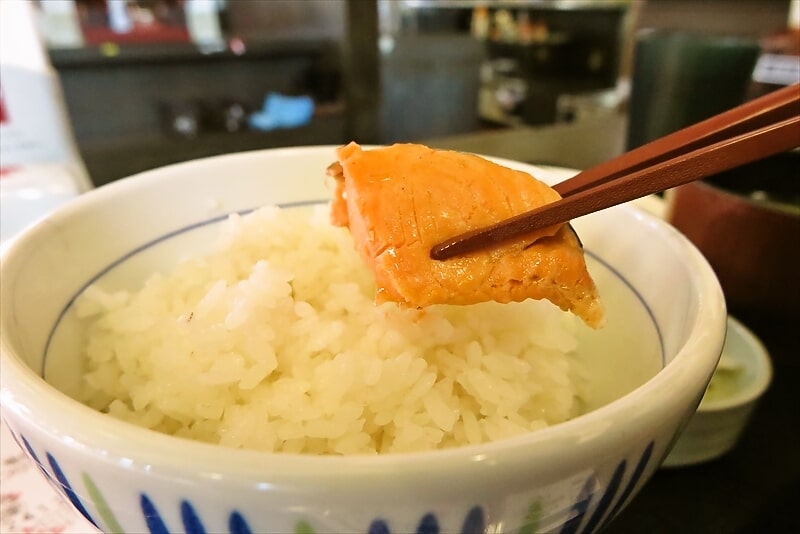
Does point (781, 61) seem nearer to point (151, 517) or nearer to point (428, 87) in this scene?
point (428, 87)

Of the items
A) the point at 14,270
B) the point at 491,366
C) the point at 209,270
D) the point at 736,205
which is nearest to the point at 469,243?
the point at 491,366

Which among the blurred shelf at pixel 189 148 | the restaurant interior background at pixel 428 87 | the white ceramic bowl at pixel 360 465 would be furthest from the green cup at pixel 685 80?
the white ceramic bowl at pixel 360 465

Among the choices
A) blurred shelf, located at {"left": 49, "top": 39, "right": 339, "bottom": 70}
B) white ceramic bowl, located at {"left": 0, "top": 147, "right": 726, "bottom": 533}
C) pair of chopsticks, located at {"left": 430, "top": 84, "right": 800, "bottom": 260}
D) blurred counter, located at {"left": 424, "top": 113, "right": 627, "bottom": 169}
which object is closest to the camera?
white ceramic bowl, located at {"left": 0, "top": 147, "right": 726, "bottom": 533}

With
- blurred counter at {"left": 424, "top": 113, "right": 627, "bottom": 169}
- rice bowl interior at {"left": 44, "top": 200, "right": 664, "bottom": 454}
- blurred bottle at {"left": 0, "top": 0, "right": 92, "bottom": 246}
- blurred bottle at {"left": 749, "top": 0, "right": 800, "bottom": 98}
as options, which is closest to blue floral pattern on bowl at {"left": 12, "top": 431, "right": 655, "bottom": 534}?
rice bowl interior at {"left": 44, "top": 200, "right": 664, "bottom": 454}

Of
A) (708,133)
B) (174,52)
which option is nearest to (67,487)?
(708,133)

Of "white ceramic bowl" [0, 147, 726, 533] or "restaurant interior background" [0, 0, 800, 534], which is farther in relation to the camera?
"restaurant interior background" [0, 0, 800, 534]

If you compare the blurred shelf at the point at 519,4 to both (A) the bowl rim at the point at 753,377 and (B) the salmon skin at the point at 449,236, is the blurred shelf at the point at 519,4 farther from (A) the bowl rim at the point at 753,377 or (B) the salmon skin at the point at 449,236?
(B) the salmon skin at the point at 449,236

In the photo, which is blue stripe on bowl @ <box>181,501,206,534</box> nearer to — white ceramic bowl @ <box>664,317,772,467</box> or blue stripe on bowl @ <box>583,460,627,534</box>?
blue stripe on bowl @ <box>583,460,627,534</box>
